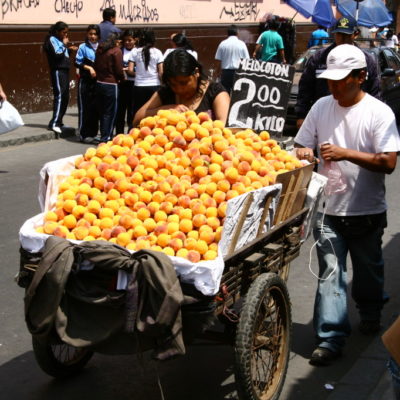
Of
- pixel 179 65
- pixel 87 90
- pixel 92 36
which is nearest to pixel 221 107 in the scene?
pixel 179 65

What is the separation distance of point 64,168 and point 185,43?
9388 millimetres

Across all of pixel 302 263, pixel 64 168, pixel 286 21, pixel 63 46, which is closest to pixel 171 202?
pixel 64 168

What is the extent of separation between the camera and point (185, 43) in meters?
13.8

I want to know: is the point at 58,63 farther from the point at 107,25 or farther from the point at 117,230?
the point at 117,230

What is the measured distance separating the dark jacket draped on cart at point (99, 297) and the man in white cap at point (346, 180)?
172 cm

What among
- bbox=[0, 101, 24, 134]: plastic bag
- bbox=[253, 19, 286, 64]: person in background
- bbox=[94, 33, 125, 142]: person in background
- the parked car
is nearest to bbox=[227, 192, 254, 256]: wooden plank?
bbox=[0, 101, 24, 134]: plastic bag

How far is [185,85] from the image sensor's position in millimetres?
5777

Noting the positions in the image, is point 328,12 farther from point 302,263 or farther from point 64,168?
point 64,168

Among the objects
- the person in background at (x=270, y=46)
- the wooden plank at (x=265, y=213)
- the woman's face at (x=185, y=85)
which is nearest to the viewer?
the wooden plank at (x=265, y=213)

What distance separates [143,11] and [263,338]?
16.2 m

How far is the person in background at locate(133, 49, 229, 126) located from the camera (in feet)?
18.6

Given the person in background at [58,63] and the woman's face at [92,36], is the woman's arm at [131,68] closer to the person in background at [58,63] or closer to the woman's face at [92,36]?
the woman's face at [92,36]

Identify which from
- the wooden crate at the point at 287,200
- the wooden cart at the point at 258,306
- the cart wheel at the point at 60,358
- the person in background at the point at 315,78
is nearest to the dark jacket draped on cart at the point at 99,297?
the wooden cart at the point at 258,306

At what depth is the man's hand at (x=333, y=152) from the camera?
500 cm
